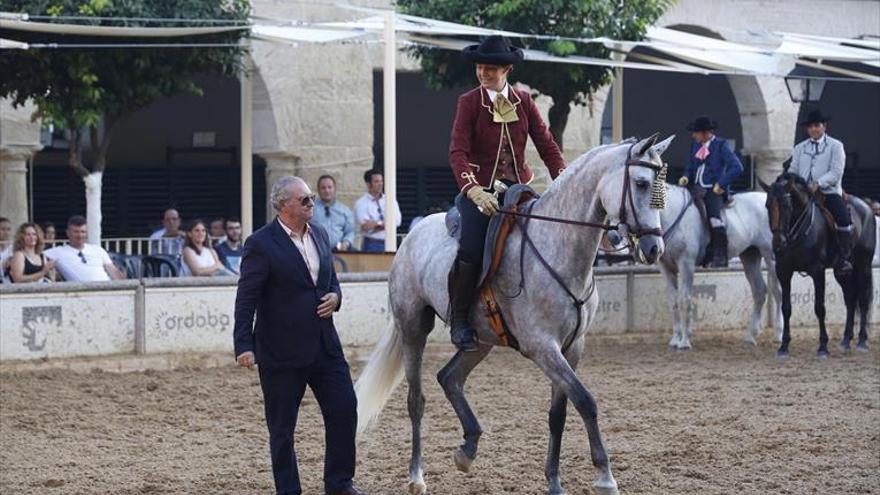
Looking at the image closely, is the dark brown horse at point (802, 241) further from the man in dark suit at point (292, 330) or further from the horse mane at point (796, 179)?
the man in dark suit at point (292, 330)

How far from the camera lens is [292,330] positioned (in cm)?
806

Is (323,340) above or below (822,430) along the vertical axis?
above

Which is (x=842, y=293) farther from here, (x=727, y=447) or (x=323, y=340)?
(x=323, y=340)

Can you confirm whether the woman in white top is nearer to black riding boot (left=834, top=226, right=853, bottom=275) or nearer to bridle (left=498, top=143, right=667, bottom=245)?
black riding boot (left=834, top=226, right=853, bottom=275)

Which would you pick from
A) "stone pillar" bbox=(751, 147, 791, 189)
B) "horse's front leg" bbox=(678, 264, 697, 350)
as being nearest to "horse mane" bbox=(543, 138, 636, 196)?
"horse's front leg" bbox=(678, 264, 697, 350)

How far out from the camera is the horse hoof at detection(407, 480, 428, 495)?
8.84 m

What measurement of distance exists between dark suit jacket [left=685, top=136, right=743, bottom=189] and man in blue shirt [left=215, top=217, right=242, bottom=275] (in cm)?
487

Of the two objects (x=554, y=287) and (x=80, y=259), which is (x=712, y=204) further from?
(x=554, y=287)

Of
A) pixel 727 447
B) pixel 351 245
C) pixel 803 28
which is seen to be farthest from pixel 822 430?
pixel 803 28

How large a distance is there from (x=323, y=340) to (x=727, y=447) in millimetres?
3224

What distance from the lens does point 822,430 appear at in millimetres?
10930

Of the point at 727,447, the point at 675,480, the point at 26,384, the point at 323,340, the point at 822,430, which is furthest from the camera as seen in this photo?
the point at 26,384

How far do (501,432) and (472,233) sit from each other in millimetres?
2449

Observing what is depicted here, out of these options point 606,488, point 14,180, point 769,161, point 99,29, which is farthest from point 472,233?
point 769,161
